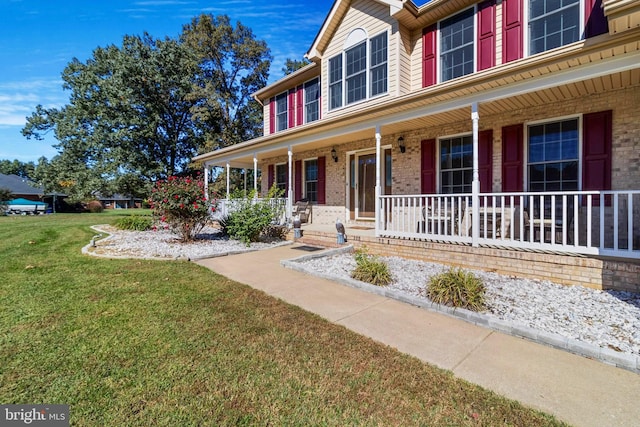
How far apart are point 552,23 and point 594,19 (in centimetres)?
72

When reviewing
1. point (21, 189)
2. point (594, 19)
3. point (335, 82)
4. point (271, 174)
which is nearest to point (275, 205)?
point (271, 174)

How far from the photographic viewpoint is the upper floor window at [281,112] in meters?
12.6

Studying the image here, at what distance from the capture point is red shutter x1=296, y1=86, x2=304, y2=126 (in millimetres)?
11797

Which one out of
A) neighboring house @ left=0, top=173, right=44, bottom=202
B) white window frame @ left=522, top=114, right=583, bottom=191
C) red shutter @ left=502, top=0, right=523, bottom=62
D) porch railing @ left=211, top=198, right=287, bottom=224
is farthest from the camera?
neighboring house @ left=0, top=173, right=44, bottom=202

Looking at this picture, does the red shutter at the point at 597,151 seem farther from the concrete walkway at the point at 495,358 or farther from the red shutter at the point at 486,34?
the concrete walkway at the point at 495,358

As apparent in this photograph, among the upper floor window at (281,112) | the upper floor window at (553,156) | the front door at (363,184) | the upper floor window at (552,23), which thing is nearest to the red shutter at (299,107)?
the upper floor window at (281,112)

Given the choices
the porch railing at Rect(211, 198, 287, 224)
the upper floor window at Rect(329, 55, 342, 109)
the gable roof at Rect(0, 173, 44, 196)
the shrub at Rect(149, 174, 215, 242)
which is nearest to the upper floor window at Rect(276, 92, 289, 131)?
the upper floor window at Rect(329, 55, 342, 109)

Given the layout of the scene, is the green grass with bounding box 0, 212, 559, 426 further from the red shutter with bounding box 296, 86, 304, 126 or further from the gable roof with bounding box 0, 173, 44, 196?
the gable roof with bounding box 0, 173, 44, 196

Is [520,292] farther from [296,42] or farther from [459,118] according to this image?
[296,42]

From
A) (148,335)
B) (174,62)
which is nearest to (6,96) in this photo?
(174,62)

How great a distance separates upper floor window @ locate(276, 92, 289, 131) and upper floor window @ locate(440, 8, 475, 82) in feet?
21.3

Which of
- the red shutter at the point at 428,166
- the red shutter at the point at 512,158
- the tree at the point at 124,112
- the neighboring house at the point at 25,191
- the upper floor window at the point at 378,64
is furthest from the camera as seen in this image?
the neighboring house at the point at 25,191

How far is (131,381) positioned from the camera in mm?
2252

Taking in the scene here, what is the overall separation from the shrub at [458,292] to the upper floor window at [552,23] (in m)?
5.90
